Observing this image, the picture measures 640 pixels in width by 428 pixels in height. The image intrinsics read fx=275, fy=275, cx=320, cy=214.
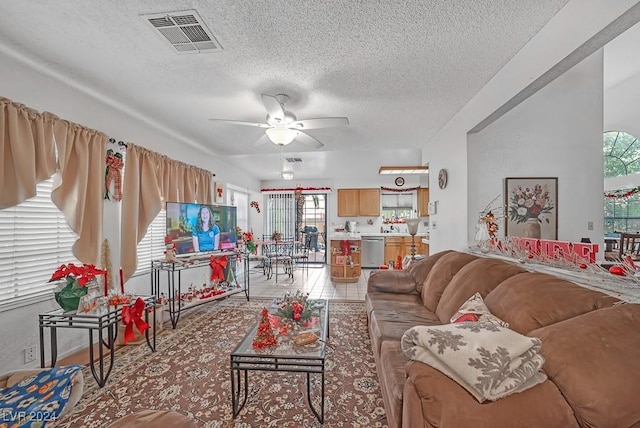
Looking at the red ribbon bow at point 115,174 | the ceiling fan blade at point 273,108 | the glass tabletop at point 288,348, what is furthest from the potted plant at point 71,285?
the ceiling fan blade at point 273,108

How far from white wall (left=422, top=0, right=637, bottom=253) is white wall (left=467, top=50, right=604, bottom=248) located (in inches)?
10.2

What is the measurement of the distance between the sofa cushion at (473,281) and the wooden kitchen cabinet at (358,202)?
214 inches

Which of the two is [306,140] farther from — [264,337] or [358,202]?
[358,202]

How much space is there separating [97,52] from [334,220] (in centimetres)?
648

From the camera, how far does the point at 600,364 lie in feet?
3.11

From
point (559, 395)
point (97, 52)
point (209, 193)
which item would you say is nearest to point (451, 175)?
point (559, 395)

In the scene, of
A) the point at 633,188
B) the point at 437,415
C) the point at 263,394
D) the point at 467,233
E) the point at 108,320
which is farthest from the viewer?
the point at 633,188

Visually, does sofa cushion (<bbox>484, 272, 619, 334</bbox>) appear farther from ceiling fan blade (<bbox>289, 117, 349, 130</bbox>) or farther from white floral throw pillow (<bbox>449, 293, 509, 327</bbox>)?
ceiling fan blade (<bbox>289, 117, 349, 130</bbox>)

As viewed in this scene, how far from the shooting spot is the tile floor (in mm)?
4805

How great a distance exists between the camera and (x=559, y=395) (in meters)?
0.97

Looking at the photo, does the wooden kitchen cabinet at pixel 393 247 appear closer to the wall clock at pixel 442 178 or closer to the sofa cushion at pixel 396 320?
the wall clock at pixel 442 178

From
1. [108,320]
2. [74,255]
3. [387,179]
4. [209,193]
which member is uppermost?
[387,179]

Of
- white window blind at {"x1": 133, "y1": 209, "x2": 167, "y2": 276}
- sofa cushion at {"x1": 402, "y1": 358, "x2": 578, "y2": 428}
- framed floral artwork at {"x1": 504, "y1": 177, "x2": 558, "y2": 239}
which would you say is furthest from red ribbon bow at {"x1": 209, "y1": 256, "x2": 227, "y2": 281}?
framed floral artwork at {"x1": 504, "y1": 177, "x2": 558, "y2": 239}

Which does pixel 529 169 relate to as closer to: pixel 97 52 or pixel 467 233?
pixel 467 233
